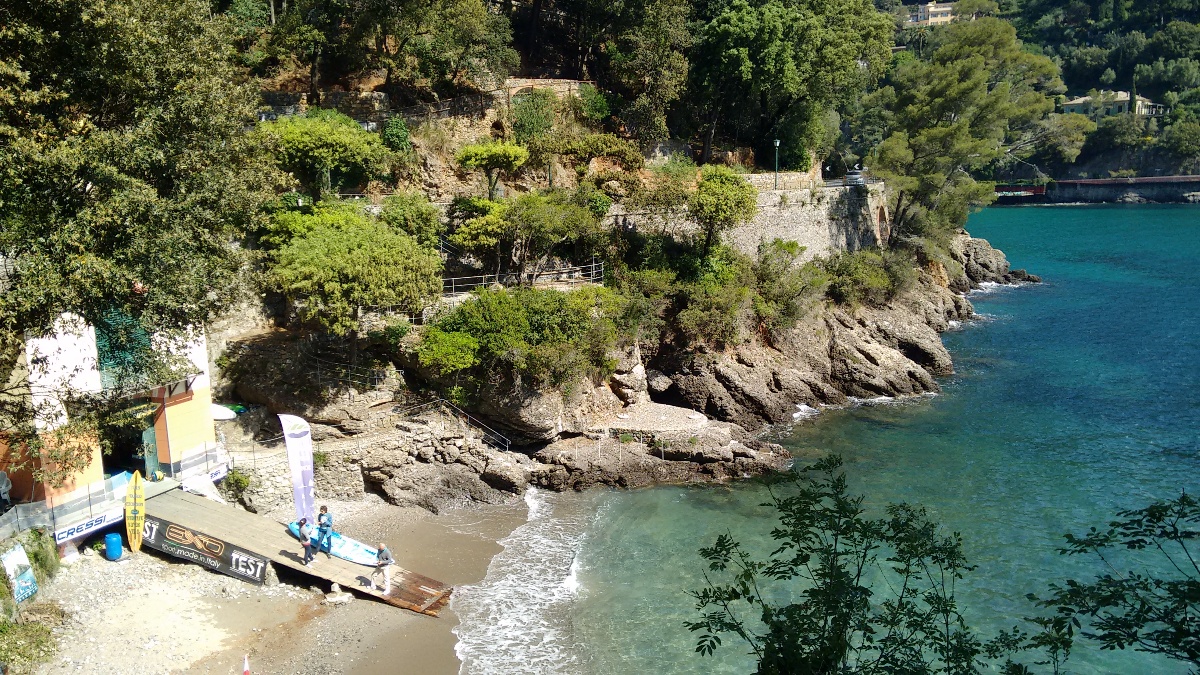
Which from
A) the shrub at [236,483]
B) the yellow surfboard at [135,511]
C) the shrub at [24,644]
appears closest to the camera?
the shrub at [24,644]

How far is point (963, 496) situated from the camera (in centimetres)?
2586

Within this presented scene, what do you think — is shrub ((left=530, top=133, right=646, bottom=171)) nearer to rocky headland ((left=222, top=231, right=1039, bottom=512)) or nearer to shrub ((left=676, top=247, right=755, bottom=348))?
shrub ((left=676, top=247, right=755, bottom=348))

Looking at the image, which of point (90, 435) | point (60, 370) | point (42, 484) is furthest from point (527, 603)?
point (60, 370)

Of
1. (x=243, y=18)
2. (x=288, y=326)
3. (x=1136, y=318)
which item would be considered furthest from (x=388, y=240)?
(x=1136, y=318)

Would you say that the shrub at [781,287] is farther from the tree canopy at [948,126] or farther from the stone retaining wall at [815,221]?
the tree canopy at [948,126]

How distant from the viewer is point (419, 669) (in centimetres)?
1748

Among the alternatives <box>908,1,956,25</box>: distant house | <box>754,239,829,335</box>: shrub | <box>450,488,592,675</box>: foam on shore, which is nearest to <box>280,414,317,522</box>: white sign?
<box>450,488,592,675</box>: foam on shore

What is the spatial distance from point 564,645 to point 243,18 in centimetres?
3190

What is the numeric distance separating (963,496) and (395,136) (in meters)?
26.4

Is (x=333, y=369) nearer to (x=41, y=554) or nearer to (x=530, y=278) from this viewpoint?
(x=530, y=278)

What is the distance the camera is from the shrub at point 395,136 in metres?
36.7

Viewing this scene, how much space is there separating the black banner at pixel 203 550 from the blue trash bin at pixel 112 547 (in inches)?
22.6

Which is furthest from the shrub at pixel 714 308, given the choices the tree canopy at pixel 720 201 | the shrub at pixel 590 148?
the shrub at pixel 590 148

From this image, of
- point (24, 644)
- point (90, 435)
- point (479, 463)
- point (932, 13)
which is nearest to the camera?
point (24, 644)
